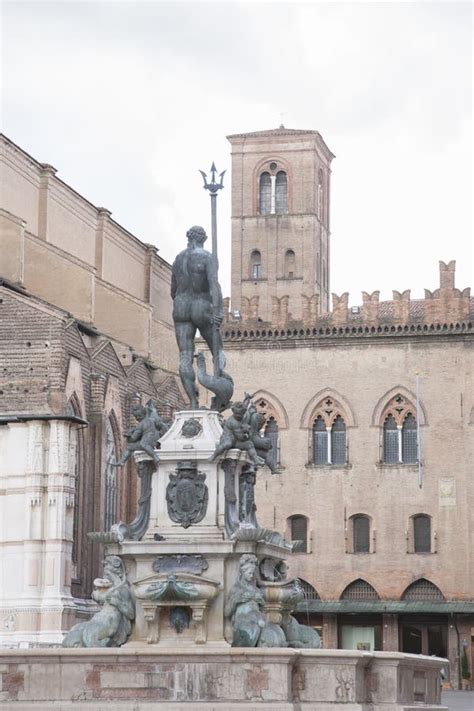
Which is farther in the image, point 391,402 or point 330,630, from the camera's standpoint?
point 391,402

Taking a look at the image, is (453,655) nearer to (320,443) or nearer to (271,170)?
(320,443)

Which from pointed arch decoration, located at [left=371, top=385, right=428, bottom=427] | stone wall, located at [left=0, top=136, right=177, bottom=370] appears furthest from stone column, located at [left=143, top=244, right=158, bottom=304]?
pointed arch decoration, located at [left=371, top=385, right=428, bottom=427]

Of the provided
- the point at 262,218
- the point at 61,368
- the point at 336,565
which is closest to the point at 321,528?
the point at 336,565

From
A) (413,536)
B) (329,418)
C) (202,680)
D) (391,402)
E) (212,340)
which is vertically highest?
(391,402)

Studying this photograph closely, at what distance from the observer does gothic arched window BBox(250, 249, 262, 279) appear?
80.2 meters

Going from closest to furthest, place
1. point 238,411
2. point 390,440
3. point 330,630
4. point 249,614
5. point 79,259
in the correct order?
point 249,614 → point 238,411 → point 79,259 → point 330,630 → point 390,440

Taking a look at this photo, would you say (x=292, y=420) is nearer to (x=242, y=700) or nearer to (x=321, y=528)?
(x=321, y=528)

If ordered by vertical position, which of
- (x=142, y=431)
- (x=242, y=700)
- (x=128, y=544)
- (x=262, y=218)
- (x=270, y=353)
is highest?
(x=262, y=218)

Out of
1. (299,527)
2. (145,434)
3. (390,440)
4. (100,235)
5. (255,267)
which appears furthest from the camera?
(255,267)

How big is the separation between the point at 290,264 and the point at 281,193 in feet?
12.1

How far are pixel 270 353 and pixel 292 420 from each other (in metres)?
2.66

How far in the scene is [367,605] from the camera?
53.1m

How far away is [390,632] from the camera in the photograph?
52750 millimetres

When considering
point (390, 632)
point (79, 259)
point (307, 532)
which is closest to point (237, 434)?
point (79, 259)
